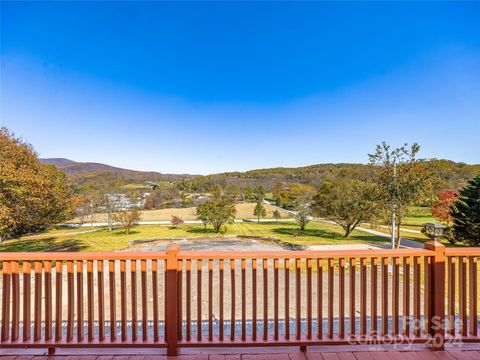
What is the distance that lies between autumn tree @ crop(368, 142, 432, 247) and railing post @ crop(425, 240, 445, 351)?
→ 1000 cm

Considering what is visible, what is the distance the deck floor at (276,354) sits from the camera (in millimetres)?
2031

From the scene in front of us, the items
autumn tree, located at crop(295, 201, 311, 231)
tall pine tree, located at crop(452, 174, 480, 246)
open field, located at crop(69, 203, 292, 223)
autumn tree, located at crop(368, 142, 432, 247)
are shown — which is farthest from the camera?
open field, located at crop(69, 203, 292, 223)

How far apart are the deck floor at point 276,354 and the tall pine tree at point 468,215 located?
1552 cm

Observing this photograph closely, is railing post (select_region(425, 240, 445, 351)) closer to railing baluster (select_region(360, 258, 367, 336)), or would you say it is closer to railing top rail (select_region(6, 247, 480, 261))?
railing top rail (select_region(6, 247, 480, 261))

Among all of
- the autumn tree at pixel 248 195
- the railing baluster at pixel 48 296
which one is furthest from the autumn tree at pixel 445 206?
the autumn tree at pixel 248 195

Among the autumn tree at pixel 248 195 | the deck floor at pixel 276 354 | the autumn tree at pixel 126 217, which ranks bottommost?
the autumn tree at pixel 126 217

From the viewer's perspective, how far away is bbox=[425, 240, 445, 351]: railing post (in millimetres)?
2117

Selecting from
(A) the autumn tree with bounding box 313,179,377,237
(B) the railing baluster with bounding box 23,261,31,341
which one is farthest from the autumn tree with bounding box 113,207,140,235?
(B) the railing baluster with bounding box 23,261,31,341

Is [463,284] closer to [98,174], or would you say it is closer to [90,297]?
[90,297]

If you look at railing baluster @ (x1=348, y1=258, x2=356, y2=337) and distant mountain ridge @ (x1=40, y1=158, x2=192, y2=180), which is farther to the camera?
distant mountain ridge @ (x1=40, y1=158, x2=192, y2=180)

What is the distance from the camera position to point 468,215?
13.3 meters

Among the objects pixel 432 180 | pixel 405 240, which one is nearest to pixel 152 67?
pixel 432 180

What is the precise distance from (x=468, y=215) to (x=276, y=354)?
1717 centimetres

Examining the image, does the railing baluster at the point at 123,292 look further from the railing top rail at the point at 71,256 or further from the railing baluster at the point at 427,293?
the railing baluster at the point at 427,293
